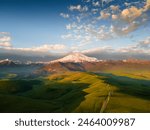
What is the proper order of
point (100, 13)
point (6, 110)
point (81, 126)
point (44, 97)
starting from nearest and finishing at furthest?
1. point (81, 126)
2. point (6, 110)
3. point (44, 97)
4. point (100, 13)

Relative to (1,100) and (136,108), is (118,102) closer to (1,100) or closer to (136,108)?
(136,108)

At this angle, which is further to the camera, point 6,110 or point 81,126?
point 6,110

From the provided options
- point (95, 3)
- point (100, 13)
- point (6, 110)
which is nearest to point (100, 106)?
point (6, 110)

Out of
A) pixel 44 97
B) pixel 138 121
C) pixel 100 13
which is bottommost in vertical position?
pixel 44 97

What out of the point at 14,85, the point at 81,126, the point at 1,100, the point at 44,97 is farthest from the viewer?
the point at 14,85

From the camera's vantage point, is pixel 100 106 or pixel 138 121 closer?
pixel 138 121

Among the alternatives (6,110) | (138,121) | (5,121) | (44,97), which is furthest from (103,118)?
(44,97)

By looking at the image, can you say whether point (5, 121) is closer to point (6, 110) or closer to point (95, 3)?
point (6, 110)

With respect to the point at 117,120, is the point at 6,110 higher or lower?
lower

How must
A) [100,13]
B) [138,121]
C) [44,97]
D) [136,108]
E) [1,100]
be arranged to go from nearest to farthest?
1. [138,121]
2. [136,108]
3. [1,100]
4. [44,97]
5. [100,13]
